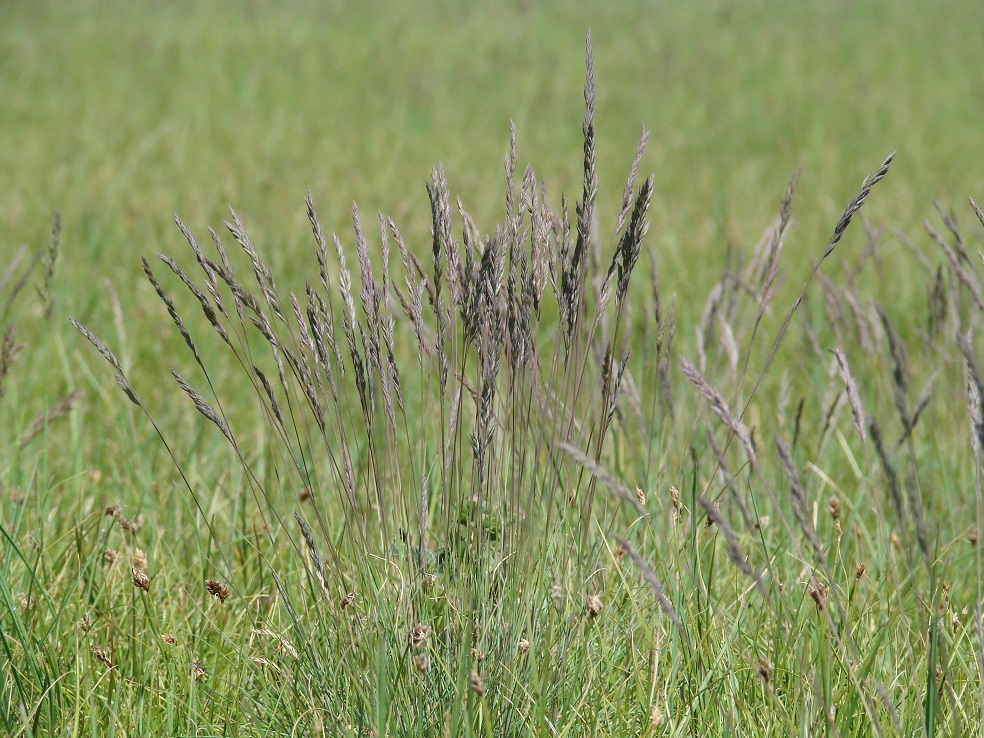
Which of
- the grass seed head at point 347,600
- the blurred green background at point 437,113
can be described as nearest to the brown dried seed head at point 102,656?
the grass seed head at point 347,600

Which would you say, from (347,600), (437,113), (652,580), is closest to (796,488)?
A: (652,580)

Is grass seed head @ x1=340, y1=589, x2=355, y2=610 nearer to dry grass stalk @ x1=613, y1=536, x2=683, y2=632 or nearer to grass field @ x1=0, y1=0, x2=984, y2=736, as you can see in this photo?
grass field @ x1=0, y1=0, x2=984, y2=736

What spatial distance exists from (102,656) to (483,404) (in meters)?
0.65

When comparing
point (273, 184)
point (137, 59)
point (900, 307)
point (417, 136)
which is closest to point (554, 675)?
point (900, 307)

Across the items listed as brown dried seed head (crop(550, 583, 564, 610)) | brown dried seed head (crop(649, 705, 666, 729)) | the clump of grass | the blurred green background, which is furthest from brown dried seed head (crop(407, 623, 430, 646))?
the blurred green background

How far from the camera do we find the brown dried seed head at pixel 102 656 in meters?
1.35

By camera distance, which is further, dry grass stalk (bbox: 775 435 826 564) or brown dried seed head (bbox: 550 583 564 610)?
brown dried seed head (bbox: 550 583 564 610)

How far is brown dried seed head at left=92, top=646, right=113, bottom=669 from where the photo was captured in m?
1.35

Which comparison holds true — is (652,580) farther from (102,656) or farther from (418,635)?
(102,656)

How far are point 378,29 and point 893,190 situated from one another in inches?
228

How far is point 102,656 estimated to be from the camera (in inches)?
53.1

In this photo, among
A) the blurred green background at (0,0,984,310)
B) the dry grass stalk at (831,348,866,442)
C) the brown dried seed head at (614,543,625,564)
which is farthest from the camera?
the blurred green background at (0,0,984,310)

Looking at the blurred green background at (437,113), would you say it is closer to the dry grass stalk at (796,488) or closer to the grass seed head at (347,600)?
the grass seed head at (347,600)

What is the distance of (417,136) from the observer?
6754 millimetres
